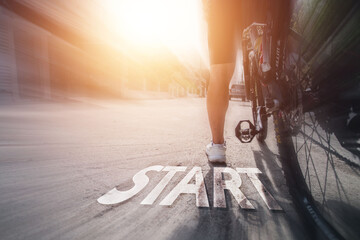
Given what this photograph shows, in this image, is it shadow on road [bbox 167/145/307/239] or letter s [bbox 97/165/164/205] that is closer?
shadow on road [bbox 167/145/307/239]

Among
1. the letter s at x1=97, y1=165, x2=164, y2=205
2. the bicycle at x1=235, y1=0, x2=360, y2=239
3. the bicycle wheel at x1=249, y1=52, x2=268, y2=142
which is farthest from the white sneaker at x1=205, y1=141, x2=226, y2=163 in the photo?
the letter s at x1=97, y1=165, x2=164, y2=205

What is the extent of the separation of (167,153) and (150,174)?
554 mm

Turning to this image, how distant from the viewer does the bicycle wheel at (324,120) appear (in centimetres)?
94

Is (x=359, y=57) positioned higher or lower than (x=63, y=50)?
lower

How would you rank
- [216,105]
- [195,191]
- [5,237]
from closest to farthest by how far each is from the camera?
1. [5,237]
2. [195,191]
3. [216,105]

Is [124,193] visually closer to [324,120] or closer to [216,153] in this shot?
[216,153]

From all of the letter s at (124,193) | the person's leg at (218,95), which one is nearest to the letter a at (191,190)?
the letter s at (124,193)

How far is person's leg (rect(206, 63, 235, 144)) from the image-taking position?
5.37ft

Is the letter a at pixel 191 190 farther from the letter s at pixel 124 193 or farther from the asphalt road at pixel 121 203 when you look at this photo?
the letter s at pixel 124 193

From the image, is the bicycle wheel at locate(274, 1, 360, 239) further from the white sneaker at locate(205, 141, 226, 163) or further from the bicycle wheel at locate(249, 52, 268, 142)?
the white sneaker at locate(205, 141, 226, 163)

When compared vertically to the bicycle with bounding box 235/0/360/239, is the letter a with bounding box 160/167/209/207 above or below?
below

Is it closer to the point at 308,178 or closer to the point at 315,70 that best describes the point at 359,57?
the point at 315,70

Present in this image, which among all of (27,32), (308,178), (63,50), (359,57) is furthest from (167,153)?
(63,50)

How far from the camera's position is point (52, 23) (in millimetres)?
11094
